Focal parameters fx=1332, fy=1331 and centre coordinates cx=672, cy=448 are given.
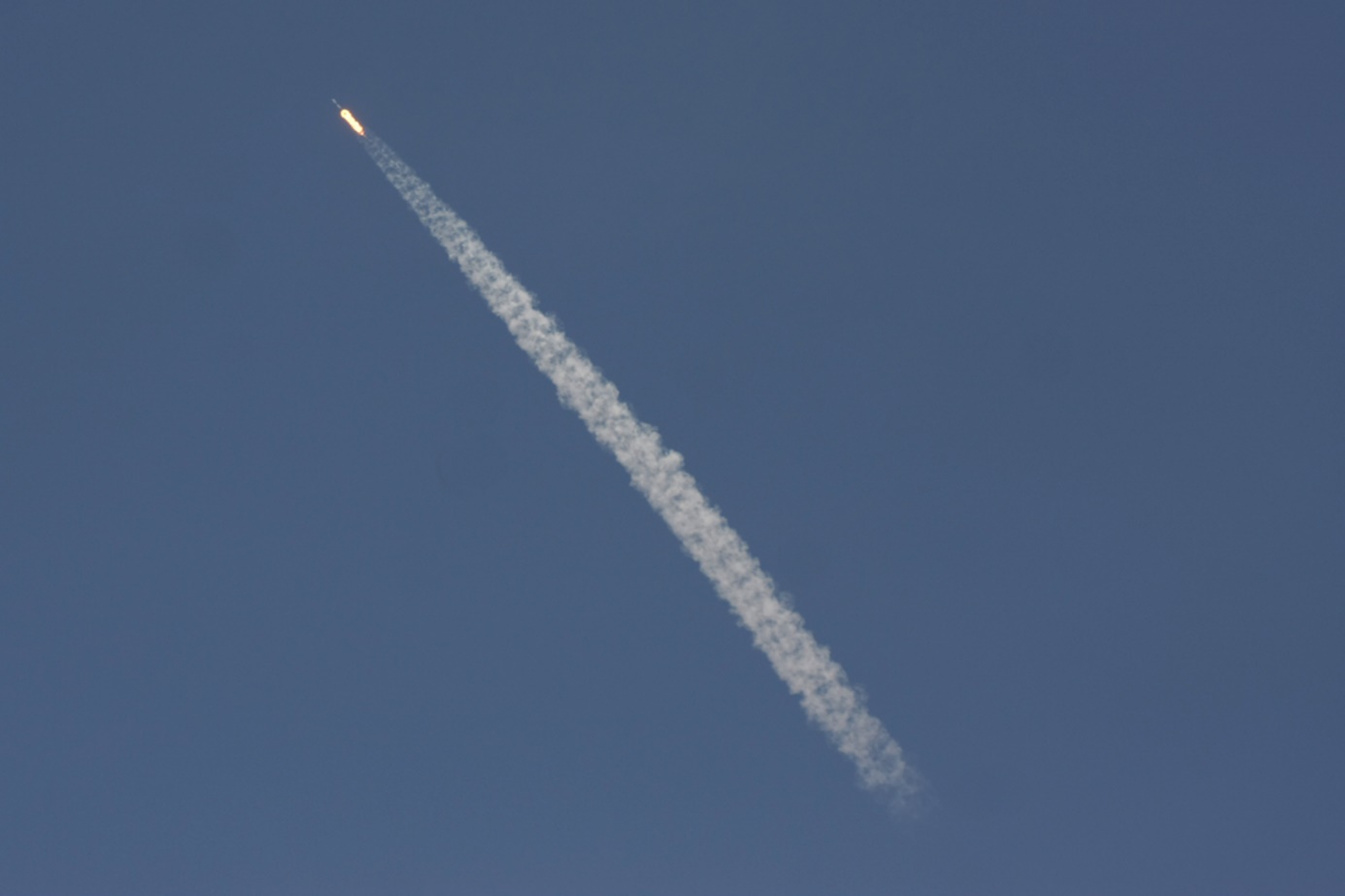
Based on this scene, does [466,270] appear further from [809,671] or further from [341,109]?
[809,671]

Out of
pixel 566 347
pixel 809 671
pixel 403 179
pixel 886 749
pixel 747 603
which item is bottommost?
pixel 886 749

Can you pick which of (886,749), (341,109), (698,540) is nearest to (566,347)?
(698,540)

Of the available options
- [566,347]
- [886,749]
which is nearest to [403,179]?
[566,347]

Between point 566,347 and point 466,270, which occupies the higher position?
point 466,270

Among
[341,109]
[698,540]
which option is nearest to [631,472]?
[698,540]

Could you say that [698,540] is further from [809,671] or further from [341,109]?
[341,109]

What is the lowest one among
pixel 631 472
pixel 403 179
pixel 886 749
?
pixel 886 749

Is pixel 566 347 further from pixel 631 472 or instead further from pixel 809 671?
pixel 809 671

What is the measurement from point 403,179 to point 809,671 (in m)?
18.1

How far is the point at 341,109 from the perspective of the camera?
3816 cm

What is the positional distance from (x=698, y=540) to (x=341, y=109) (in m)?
16.0

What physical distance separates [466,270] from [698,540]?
10.2 meters

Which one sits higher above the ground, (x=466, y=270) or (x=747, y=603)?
(x=466, y=270)

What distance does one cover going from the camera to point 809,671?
3666 centimetres
